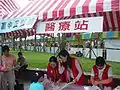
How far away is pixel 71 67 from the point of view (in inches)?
322

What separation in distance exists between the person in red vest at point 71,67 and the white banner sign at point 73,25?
58 cm

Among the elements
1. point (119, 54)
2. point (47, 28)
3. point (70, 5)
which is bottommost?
point (119, 54)

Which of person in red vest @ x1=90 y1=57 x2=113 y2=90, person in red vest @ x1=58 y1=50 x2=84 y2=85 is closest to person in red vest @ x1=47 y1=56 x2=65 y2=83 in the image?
person in red vest @ x1=58 y1=50 x2=84 y2=85

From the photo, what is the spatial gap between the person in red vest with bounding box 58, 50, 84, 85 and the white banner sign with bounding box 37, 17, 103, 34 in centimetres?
58

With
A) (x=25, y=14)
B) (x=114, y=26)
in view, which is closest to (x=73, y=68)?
(x=25, y=14)

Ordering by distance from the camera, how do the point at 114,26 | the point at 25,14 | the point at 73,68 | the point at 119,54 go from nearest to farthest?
the point at 73,68 → the point at 25,14 → the point at 114,26 → the point at 119,54

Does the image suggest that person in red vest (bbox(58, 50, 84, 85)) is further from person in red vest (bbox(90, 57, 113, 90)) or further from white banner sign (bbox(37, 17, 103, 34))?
white banner sign (bbox(37, 17, 103, 34))

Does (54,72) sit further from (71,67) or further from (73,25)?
(73,25)

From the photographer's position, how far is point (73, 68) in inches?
322

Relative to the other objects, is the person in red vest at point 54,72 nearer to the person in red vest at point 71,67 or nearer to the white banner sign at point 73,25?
the person in red vest at point 71,67

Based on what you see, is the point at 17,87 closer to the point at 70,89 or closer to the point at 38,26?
the point at 38,26

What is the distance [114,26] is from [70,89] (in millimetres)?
4038

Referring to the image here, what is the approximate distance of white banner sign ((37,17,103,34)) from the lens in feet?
23.5

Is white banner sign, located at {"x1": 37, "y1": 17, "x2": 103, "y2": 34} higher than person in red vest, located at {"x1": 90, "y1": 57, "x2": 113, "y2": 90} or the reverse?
higher
